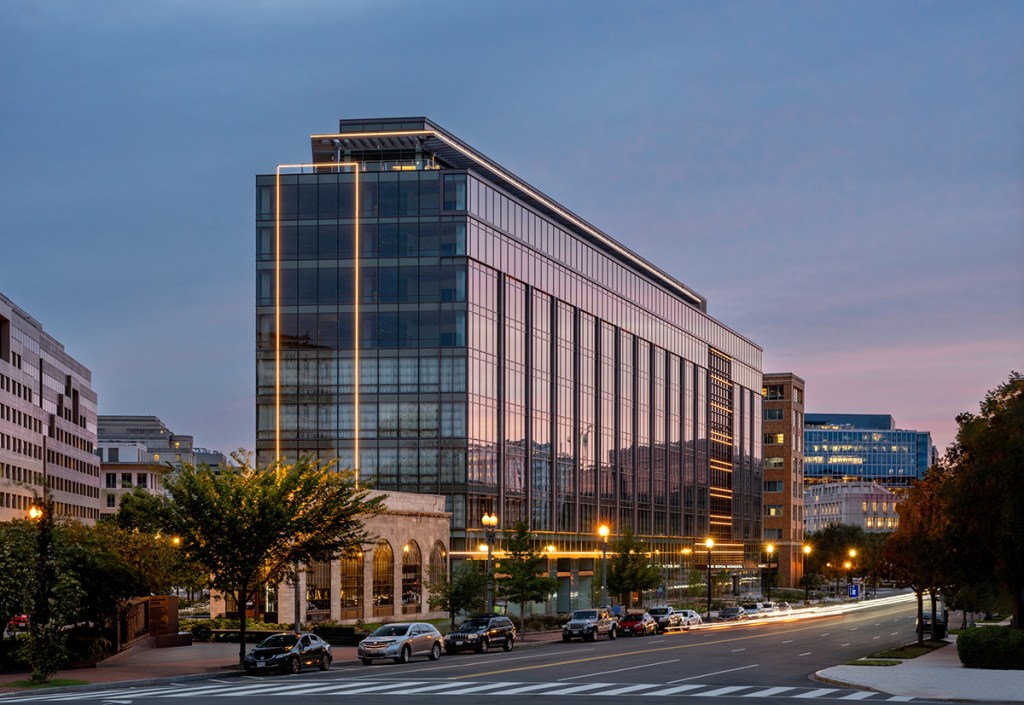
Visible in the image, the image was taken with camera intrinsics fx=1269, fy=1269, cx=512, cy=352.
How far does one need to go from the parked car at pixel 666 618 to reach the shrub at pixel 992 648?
122ft

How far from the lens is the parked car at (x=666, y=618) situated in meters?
80.9

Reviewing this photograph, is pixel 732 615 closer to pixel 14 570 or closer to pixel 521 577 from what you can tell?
pixel 521 577

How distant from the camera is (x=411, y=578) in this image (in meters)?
81.2

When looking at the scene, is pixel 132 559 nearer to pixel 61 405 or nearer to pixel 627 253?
pixel 627 253

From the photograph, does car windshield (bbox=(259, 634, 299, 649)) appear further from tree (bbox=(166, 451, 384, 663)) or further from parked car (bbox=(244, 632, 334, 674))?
tree (bbox=(166, 451, 384, 663))

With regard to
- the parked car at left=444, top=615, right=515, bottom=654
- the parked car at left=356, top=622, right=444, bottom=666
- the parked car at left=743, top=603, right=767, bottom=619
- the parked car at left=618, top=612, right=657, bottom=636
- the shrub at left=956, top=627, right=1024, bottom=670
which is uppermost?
the shrub at left=956, top=627, right=1024, bottom=670

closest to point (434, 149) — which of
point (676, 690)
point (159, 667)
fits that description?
point (159, 667)

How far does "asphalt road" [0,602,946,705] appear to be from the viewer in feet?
108

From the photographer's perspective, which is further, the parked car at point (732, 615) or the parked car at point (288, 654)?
the parked car at point (732, 615)

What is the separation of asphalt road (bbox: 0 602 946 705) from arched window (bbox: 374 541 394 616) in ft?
50.7

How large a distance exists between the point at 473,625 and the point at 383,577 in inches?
830

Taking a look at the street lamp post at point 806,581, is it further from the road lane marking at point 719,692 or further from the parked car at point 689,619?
the road lane marking at point 719,692

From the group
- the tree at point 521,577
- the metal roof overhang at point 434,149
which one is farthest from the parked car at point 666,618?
the metal roof overhang at point 434,149

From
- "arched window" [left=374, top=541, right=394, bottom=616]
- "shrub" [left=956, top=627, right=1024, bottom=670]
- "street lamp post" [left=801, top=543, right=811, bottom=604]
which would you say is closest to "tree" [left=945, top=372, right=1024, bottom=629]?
"shrub" [left=956, top=627, right=1024, bottom=670]
